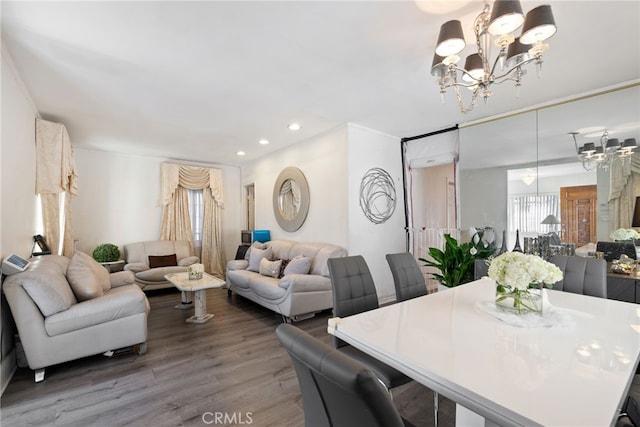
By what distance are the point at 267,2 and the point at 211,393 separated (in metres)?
2.62

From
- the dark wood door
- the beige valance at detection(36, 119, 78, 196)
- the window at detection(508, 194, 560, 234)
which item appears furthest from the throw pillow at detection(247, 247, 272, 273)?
the dark wood door

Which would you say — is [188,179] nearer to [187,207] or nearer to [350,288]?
[187,207]

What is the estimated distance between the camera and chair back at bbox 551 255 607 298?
2.02 meters

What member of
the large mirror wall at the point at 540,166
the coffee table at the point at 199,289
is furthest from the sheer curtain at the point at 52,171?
the large mirror wall at the point at 540,166

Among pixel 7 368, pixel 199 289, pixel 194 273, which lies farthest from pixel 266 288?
pixel 7 368

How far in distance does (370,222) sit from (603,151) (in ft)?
8.28

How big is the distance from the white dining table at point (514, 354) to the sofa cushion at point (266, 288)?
77.6 inches

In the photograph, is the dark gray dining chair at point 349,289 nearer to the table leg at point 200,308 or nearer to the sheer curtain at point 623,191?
the table leg at point 200,308

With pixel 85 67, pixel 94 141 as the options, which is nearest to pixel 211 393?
pixel 85 67

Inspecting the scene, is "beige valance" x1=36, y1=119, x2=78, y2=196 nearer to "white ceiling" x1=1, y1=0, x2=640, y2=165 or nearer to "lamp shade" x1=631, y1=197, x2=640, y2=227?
"white ceiling" x1=1, y1=0, x2=640, y2=165

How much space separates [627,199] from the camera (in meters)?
2.61

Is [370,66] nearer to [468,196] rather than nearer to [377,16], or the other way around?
[377,16]

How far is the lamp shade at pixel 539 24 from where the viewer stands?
1.38 metres

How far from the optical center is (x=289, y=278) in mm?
3316
